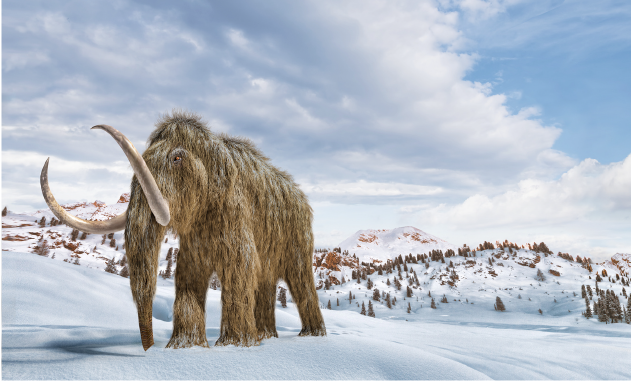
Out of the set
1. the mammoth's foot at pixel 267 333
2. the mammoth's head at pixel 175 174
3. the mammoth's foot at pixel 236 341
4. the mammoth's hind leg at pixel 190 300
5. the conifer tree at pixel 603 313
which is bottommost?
the conifer tree at pixel 603 313

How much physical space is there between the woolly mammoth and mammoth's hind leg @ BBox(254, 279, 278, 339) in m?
0.02

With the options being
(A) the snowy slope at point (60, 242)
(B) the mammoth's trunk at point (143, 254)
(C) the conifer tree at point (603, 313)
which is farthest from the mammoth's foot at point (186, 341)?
(C) the conifer tree at point (603, 313)

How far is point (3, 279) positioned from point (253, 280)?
4095 millimetres

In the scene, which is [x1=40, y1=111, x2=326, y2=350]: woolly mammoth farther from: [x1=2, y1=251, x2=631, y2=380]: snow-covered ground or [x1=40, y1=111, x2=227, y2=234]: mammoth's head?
[x1=2, y1=251, x2=631, y2=380]: snow-covered ground

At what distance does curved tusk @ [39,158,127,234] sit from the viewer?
3.31m

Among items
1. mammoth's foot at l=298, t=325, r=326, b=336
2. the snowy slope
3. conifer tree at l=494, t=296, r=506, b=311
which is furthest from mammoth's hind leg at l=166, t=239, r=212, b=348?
conifer tree at l=494, t=296, r=506, b=311

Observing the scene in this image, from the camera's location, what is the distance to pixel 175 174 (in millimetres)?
3963

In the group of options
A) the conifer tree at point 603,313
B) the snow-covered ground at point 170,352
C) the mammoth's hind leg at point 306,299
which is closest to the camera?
the snow-covered ground at point 170,352

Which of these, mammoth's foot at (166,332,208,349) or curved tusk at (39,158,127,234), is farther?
mammoth's foot at (166,332,208,349)

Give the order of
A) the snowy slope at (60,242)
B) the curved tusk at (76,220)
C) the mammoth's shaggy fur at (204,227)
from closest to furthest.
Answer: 1. the curved tusk at (76,220)
2. the mammoth's shaggy fur at (204,227)
3. the snowy slope at (60,242)

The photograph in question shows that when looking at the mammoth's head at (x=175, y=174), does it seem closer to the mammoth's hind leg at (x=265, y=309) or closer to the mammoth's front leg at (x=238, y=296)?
the mammoth's front leg at (x=238, y=296)

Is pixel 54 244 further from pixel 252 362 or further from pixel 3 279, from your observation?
pixel 252 362

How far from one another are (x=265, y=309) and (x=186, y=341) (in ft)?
5.40

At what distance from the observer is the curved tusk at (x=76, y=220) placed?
10.9 ft
